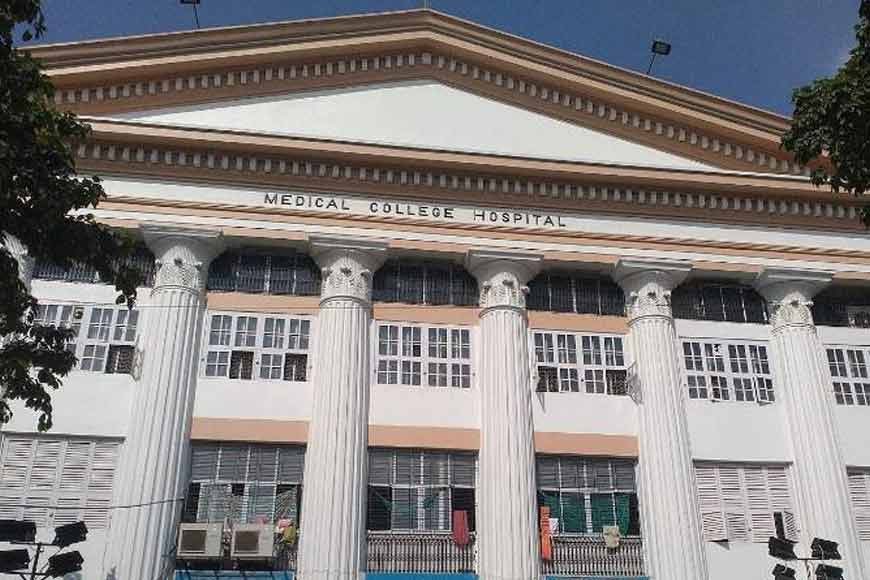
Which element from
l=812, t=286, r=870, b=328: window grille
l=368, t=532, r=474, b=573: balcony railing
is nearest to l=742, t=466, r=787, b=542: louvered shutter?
l=812, t=286, r=870, b=328: window grille

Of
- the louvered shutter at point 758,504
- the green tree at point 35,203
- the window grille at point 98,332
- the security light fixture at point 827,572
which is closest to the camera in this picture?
the green tree at point 35,203

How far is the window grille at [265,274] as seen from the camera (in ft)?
51.5

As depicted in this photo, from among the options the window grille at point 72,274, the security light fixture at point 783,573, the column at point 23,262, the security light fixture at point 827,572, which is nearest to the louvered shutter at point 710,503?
the security light fixture at point 783,573

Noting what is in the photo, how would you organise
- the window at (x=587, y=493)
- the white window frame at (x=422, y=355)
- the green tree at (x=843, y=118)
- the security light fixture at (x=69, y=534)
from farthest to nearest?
the white window frame at (x=422, y=355) < the window at (x=587, y=493) < the security light fixture at (x=69, y=534) < the green tree at (x=843, y=118)

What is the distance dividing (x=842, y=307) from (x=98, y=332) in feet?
49.2

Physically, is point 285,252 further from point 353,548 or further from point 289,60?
point 353,548

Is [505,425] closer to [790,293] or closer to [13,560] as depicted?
[790,293]

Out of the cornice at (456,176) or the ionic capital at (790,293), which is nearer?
the cornice at (456,176)

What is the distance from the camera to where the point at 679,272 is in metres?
16.6

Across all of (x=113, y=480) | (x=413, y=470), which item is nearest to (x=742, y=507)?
(x=413, y=470)

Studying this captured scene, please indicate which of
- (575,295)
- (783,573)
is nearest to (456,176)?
(575,295)

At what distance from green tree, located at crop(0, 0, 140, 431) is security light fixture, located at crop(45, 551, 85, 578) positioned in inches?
164

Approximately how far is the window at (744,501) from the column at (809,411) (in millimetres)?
276

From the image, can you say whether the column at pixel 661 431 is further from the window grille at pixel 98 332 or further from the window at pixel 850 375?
the window grille at pixel 98 332
